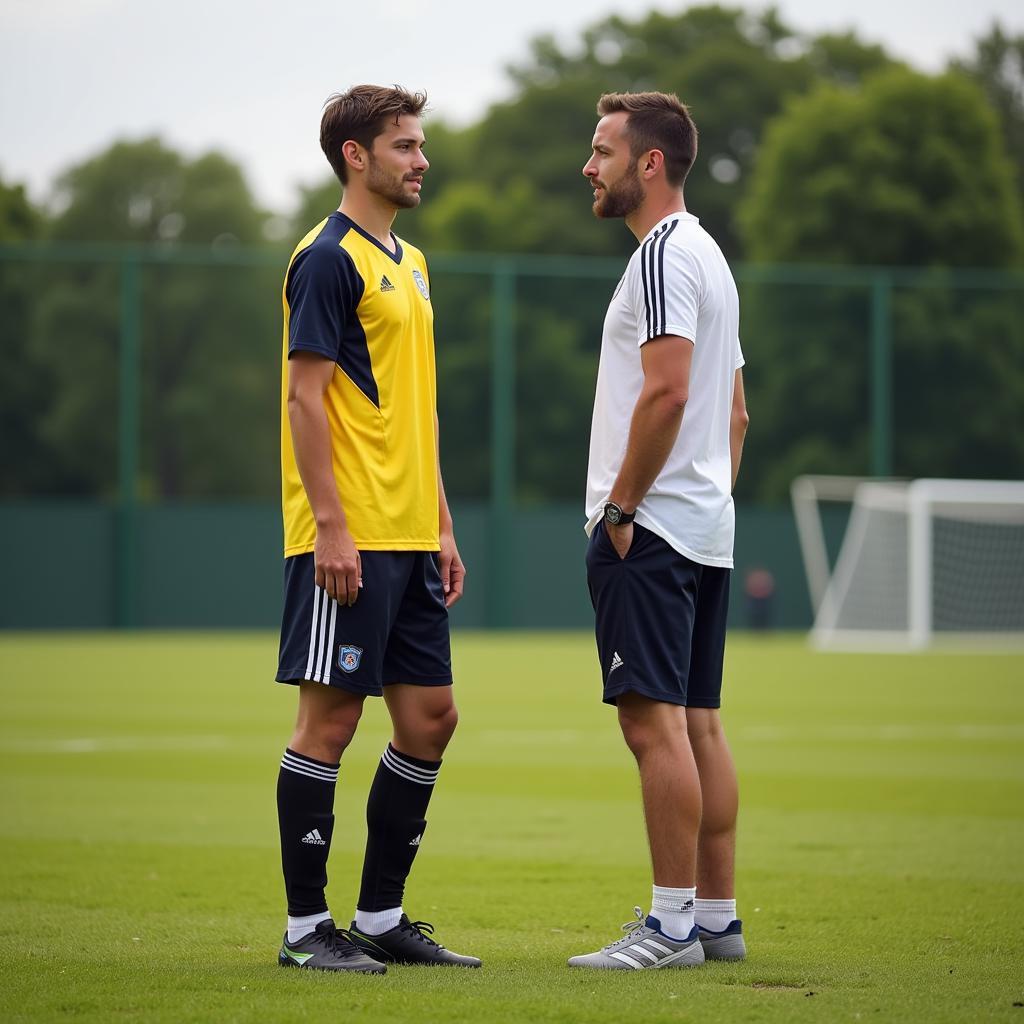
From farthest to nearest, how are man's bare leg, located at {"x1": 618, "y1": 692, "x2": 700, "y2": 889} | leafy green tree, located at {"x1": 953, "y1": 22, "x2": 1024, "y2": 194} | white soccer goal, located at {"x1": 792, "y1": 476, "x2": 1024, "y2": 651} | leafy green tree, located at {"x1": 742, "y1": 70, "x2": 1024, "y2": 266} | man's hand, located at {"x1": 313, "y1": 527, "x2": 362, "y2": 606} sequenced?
leafy green tree, located at {"x1": 953, "y1": 22, "x2": 1024, "y2": 194}
leafy green tree, located at {"x1": 742, "y1": 70, "x2": 1024, "y2": 266}
white soccer goal, located at {"x1": 792, "y1": 476, "x2": 1024, "y2": 651}
man's bare leg, located at {"x1": 618, "y1": 692, "x2": 700, "y2": 889}
man's hand, located at {"x1": 313, "y1": 527, "x2": 362, "y2": 606}

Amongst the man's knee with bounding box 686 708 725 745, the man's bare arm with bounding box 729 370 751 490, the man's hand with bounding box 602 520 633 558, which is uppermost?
the man's bare arm with bounding box 729 370 751 490

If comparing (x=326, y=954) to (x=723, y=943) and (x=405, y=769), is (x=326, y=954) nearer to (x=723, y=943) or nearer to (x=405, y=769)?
(x=405, y=769)

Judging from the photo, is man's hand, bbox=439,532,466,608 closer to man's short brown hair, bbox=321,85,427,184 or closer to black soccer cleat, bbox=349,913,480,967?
black soccer cleat, bbox=349,913,480,967

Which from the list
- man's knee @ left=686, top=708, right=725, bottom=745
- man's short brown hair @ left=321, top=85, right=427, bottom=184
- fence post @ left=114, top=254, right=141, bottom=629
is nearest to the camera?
man's short brown hair @ left=321, top=85, right=427, bottom=184

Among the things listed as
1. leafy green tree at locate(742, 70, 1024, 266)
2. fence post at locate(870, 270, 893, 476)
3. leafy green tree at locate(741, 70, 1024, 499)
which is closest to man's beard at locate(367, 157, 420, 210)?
leafy green tree at locate(741, 70, 1024, 499)

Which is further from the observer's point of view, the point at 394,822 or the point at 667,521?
the point at 394,822

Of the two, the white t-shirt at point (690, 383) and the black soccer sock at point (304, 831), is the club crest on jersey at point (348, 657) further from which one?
the white t-shirt at point (690, 383)

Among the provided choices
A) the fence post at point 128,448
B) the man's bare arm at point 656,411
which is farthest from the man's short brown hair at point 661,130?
the fence post at point 128,448

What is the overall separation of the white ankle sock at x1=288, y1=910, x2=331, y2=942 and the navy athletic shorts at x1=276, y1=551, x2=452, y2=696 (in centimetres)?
63

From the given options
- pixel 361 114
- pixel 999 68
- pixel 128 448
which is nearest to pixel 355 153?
pixel 361 114

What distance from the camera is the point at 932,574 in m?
28.3

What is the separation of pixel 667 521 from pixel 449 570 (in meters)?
0.76

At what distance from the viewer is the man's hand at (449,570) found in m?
5.29

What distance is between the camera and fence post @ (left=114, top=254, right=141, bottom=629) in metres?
29.5
